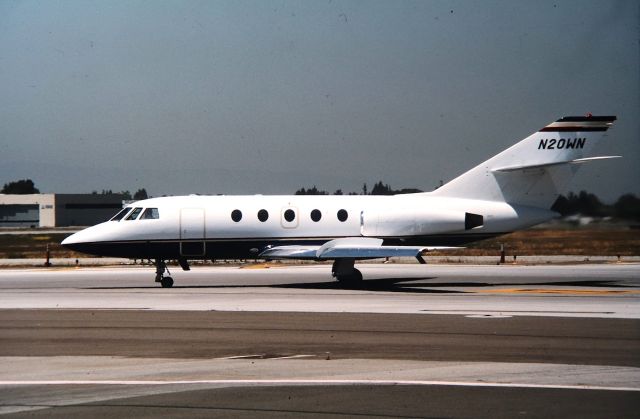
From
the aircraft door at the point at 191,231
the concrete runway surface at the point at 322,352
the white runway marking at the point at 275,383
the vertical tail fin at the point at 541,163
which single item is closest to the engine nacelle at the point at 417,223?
the vertical tail fin at the point at 541,163

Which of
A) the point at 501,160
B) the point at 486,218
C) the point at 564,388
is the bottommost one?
the point at 564,388

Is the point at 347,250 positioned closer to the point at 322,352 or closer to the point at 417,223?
the point at 417,223

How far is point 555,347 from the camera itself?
1551 centimetres

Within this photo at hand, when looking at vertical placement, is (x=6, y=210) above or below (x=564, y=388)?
above

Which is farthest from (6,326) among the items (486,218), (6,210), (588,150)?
(6,210)

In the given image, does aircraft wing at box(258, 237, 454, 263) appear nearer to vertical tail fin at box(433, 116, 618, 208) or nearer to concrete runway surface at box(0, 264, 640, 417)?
concrete runway surface at box(0, 264, 640, 417)

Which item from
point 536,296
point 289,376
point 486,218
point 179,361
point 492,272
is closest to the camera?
point 289,376

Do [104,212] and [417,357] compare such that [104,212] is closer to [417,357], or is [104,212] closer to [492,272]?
[492,272]

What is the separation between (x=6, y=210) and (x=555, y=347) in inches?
5325

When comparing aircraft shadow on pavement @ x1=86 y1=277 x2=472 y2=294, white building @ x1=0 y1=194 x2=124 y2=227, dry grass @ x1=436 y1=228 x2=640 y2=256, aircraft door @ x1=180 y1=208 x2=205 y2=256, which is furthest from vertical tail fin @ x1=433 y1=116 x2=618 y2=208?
white building @ x1=0 y1=194 x2=124 y2=227

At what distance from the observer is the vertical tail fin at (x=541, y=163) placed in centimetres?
3222

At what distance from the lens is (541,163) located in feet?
105

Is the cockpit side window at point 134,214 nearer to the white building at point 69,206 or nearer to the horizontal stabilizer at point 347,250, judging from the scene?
the horizontal stabilizer at point 347,250

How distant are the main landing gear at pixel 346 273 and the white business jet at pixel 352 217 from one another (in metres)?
0.03
